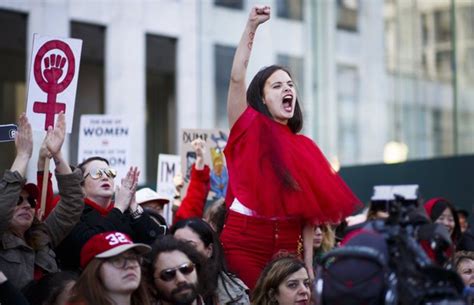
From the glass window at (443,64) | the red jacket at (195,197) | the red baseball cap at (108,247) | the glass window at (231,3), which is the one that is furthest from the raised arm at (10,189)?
the glass window at (231,3)

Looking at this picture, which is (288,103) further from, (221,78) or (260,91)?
(221,78)

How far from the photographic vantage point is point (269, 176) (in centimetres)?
692

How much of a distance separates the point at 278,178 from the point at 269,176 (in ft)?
0.18

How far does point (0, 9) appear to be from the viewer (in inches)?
804

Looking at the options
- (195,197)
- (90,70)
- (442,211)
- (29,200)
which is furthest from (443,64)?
(29,200)

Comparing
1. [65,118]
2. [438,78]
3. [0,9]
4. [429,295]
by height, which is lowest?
[429,295]

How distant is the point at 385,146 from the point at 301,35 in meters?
2.68

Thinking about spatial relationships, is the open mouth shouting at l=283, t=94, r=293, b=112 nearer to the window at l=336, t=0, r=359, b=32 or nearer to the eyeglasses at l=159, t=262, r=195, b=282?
the eyeglasses at l=159, t=262, r=195, b=282

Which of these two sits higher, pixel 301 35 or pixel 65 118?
pixel 301 35

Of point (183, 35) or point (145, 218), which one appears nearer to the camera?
point (145, 218)

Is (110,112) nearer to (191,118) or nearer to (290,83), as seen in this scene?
(191,118)

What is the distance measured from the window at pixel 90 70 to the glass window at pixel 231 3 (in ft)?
7.46

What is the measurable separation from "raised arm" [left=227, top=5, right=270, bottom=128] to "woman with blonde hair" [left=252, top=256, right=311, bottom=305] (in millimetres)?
950

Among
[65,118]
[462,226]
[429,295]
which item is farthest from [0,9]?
[429,295]
